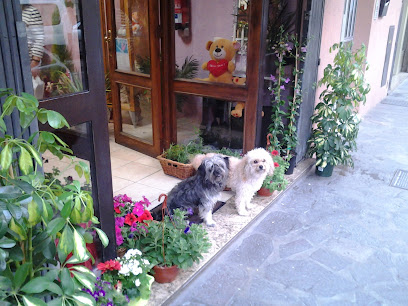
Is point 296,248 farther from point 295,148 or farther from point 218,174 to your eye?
point 295,148

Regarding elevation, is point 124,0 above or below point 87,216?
above

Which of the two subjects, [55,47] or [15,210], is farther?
[55,47]

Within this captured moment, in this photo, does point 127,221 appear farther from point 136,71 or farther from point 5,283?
A: point 136,71

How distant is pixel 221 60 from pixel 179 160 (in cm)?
115

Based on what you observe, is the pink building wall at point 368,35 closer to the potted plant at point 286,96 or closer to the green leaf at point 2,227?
the potted plant at point 286,96

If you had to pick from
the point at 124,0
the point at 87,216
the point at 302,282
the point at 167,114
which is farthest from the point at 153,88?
the point at 87,216

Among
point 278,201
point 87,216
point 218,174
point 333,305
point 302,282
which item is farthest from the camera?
point 278,201

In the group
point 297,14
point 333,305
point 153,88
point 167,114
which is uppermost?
point 297,14

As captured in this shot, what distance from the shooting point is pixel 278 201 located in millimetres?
3684

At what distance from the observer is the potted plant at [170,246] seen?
2.38 metres

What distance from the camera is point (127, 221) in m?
2.59

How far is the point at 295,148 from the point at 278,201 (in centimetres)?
74

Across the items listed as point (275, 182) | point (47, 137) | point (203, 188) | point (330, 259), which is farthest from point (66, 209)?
point (275, 182)

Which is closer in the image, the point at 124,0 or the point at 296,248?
the point at 296,248
